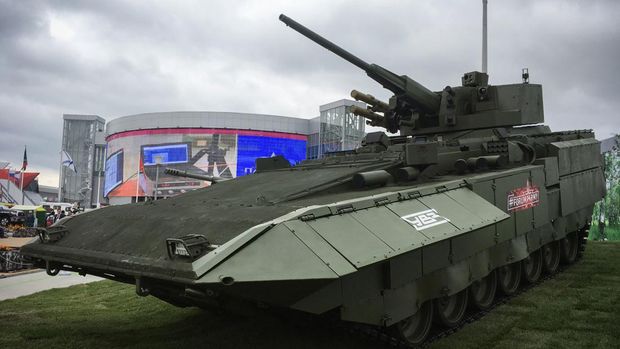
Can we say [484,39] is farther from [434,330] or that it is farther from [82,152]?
[82,152]

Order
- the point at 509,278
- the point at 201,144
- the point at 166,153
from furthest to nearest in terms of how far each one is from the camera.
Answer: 1. the point at 166,153
2. the point at 201,144
3. the point at 509,278

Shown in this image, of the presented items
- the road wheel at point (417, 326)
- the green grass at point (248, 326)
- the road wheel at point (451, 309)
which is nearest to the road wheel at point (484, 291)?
the green grass at point (248, 326)

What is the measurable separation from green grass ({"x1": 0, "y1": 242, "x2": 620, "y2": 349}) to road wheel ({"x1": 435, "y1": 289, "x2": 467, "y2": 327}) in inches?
10.6

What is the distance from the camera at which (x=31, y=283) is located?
454 inches

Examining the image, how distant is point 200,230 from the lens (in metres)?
5.09

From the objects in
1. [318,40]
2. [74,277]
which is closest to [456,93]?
[318,40]

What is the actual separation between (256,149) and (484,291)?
128ft

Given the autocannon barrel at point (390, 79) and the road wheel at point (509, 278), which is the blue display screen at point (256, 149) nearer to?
the autocannon barrel at point (390, 79)

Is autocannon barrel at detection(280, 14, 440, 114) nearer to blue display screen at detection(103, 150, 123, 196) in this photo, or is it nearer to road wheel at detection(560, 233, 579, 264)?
road wheel at detection(560, 233, 579, 264)

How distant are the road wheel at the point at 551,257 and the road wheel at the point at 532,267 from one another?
0.33 metres

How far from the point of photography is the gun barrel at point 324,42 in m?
8.71

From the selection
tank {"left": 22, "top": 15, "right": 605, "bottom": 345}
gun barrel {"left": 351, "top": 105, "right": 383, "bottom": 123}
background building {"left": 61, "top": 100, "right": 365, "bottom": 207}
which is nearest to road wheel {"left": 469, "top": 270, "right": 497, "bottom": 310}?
tank {"left": 22, "top": 15, "right": 605, "bottom": 345}

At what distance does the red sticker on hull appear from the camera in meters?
8.14

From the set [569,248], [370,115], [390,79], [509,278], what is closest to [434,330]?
[509,278]
